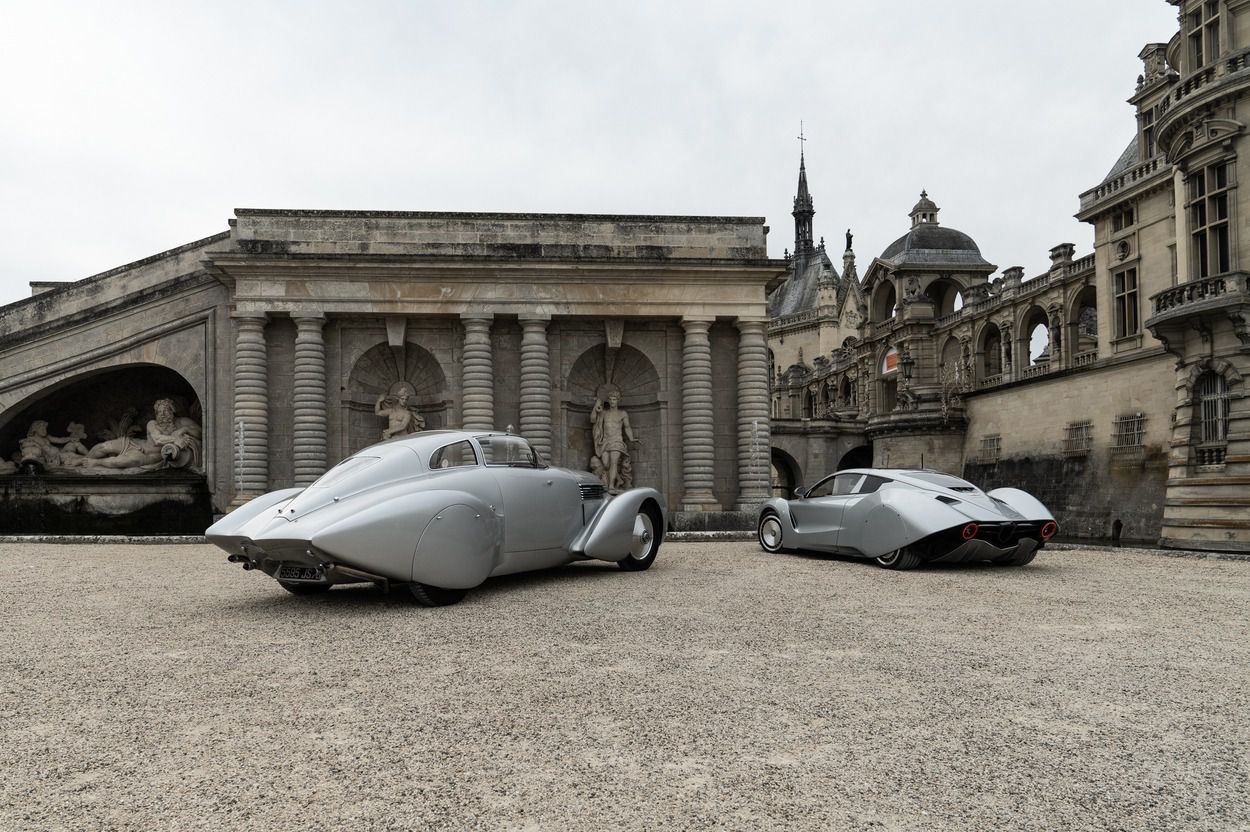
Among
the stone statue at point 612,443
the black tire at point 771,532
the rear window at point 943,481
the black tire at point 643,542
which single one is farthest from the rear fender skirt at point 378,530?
the stone statue at point 612,443

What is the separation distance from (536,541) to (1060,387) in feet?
86.9

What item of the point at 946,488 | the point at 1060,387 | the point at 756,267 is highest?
the point at 756,267

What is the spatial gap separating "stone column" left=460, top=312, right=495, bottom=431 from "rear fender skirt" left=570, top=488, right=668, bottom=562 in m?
12.2

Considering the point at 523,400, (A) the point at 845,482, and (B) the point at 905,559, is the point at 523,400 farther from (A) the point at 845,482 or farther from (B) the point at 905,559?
(B) the point at 905,559

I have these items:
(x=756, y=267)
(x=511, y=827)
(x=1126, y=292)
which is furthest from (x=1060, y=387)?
(x=511, y=827)

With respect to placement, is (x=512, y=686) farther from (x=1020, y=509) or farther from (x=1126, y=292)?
(x=1126, y=292)

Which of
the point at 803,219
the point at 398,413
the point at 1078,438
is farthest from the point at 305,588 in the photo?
the point at 803,219

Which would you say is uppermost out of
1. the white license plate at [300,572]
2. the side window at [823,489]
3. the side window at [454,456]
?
the side window at [454,456]

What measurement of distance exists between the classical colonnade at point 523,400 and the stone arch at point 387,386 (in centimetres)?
76

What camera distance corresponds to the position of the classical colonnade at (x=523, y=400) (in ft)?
72.1

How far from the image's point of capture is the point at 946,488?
11.0 metres

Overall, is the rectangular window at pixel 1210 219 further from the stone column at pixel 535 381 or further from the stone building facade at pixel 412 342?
the stone column at pixel 535 381

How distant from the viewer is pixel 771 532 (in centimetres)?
1361

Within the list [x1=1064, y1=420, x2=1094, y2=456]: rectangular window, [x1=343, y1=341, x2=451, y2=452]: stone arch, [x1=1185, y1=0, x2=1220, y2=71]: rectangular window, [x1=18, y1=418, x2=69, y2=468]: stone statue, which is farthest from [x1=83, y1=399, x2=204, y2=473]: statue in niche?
[x1=1064, y1=420, x2=1094, y2=456]: rectangular window
